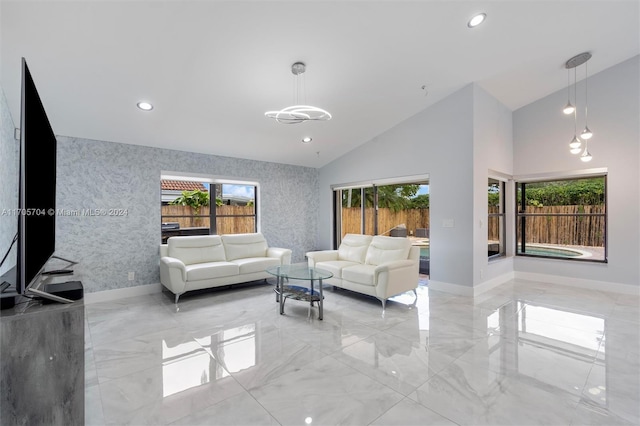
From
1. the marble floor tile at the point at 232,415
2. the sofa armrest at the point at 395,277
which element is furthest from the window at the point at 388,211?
the marble floor tile at the point at 232,415

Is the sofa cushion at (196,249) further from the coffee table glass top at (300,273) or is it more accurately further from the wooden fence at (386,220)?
the wooden fence at (386,220)

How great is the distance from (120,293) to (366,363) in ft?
12.8

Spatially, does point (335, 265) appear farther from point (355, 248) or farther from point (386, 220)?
point (386, 220)

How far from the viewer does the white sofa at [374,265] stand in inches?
153

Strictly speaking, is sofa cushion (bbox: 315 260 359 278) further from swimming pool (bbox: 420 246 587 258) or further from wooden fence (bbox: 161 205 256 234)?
wooden fence (bbox: 161 205 256 234)

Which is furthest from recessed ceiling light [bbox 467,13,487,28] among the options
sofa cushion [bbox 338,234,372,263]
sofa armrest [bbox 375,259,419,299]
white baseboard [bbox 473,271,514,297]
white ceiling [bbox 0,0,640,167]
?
white baseboard [bbox 473,271,514,297]

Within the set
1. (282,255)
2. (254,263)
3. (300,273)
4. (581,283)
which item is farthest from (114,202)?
(581,283)

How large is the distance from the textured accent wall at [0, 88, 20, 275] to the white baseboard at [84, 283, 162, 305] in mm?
1399

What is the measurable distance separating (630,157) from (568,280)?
2.12 metres

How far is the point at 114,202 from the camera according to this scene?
435cm

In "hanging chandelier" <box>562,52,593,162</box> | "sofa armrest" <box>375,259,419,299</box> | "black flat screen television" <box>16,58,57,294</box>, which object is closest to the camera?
"black flat screen television" <box>16,58,57,294</box>

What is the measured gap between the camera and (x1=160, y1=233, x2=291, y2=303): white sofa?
4162mm

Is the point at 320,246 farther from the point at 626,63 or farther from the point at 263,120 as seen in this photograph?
the point at 626,63

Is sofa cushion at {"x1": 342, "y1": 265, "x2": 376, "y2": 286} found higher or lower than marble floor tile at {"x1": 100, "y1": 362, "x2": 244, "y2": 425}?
higher
